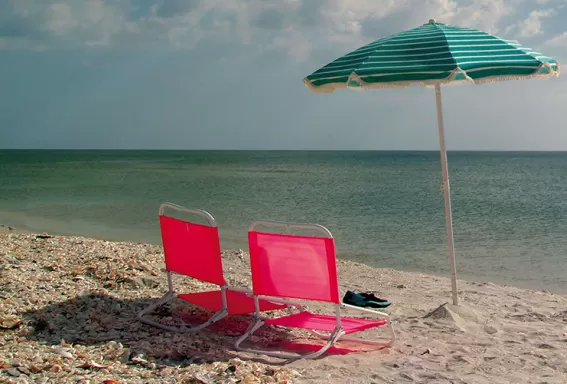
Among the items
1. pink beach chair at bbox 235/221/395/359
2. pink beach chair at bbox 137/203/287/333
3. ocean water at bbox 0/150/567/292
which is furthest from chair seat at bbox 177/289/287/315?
ocean water at bbox 0/150/567/292

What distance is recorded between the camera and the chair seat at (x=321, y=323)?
426 centimetres

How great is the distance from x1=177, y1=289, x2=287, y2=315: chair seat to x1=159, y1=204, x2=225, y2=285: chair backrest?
0.22 meters

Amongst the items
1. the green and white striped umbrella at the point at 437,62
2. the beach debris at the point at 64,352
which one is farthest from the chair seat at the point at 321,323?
the green and white striped umbrella at the point at 437,62

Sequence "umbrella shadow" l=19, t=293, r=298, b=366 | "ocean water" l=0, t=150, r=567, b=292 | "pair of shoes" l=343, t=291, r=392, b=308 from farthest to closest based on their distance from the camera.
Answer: "ocean water" l=0, t=150, r=567, b=292 < "pair of shoes" l=343, t=291, r=392, b=308 < "umbrella shadow" l=19, t=293, r=298, b=366

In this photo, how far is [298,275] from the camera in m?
4.25

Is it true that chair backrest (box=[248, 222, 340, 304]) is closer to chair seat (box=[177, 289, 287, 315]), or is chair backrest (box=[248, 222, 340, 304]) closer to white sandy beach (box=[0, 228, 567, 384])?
chair seat (box=[177, 289, 287, 315])

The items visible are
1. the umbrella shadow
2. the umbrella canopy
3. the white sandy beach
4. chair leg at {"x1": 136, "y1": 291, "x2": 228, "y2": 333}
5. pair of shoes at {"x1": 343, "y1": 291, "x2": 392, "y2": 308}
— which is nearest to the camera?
the white sandy beach

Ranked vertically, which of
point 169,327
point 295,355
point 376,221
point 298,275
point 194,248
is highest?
point 194,248

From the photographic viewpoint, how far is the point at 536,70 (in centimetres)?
446

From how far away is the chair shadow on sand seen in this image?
4027mm

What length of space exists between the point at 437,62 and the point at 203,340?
2.72 meters

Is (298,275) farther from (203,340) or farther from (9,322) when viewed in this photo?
(9,322)

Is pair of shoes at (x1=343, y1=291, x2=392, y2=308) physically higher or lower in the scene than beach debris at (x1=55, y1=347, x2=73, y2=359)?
A: lower

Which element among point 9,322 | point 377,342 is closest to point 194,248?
point 9,322
